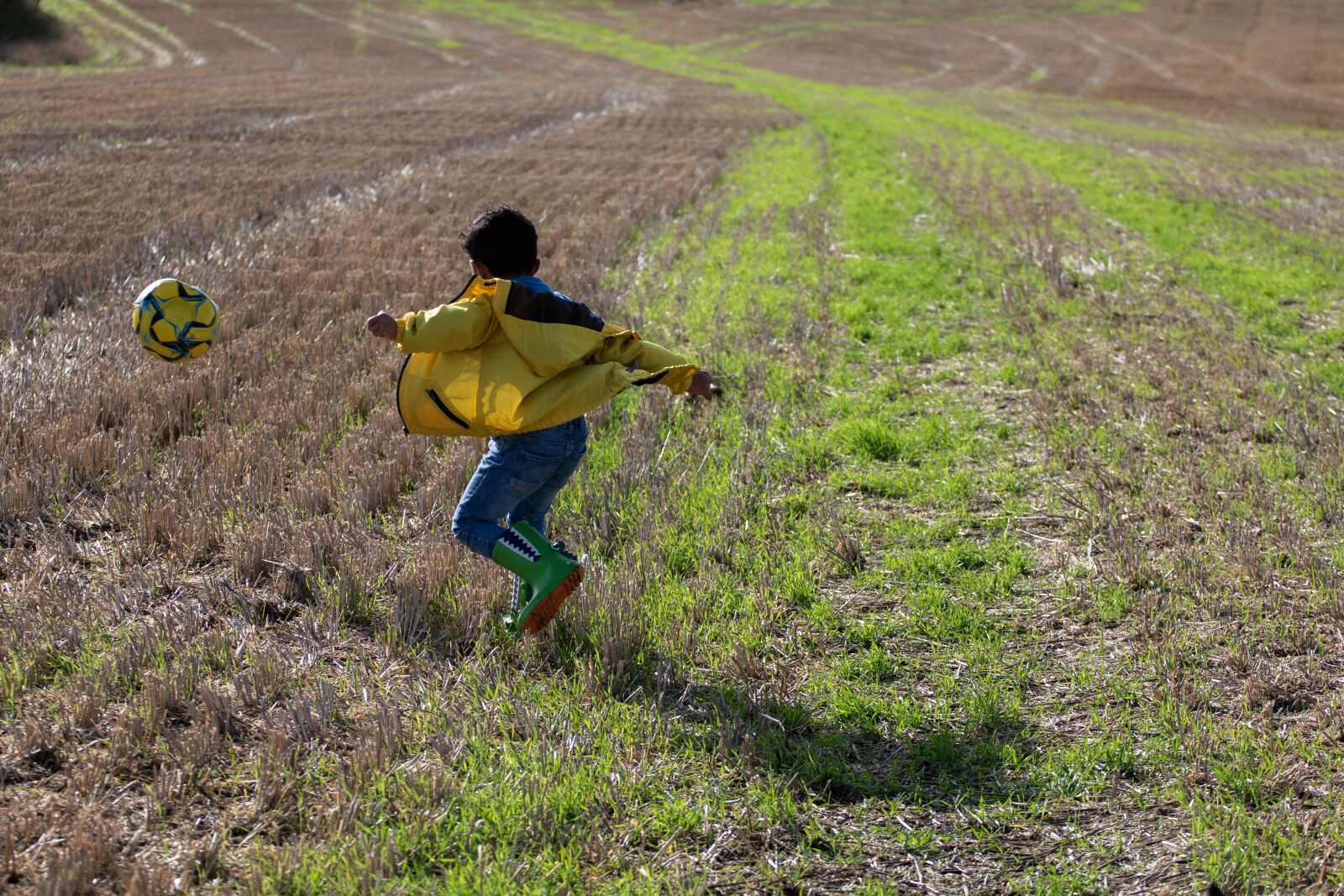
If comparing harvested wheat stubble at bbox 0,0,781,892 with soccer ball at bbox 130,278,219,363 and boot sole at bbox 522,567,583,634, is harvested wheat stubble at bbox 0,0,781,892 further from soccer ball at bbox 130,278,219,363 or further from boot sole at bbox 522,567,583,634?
soccer ball at bbox 130,278,219,363

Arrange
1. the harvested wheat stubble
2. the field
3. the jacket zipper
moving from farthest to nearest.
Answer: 1. the jacket zipper
2. the harvested wheat stubble
3. the field

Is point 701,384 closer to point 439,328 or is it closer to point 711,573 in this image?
point 439,328

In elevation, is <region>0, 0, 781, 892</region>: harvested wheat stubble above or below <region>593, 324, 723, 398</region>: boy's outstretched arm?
below

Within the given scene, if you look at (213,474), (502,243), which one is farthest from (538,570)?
(213,474)

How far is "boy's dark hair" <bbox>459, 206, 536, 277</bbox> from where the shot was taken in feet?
12.4

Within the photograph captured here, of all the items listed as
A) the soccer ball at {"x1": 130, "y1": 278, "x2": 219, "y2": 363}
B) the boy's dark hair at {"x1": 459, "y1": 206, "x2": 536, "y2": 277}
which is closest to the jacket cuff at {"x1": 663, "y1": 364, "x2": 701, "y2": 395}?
the boy's dark hair at {"x1": 459, "y1": 206, "x2": 536, "y2": 277}

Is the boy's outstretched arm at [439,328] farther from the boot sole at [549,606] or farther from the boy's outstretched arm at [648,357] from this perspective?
the boot sole at [549,606]

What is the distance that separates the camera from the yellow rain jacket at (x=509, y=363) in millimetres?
3703

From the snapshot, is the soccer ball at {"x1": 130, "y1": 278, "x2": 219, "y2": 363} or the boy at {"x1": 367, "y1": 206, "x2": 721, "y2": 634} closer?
the boy at {"x1": 367, "y1": 206, "x2": 721, "y2": 634}

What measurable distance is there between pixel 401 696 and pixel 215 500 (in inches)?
73.7

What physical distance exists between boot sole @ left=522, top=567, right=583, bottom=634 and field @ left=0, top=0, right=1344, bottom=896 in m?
0.10

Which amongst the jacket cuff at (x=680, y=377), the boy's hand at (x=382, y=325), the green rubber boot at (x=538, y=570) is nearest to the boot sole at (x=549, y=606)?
the green rubber boot at (x=538, y=570)

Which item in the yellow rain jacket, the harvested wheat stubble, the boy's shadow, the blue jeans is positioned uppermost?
the yellow rain jacket

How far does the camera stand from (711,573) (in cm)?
454
